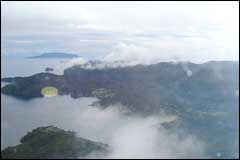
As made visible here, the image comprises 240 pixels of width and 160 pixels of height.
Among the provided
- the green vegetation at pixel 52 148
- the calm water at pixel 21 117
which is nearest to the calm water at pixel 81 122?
the calm water at pixel 21 117

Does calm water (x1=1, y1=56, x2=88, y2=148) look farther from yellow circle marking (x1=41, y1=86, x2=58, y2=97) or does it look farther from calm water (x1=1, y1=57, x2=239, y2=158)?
yellow circle marking (x1=41, y1=86, x2=58, y2=97)

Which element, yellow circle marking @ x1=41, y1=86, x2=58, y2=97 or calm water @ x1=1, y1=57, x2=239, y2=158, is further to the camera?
yellow circle marking @ x1=41, y1=86, x2=58, y2=97

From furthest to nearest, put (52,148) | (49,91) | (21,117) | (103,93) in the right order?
1. (49,91)
2. (103,93)
3. (21,117)
4. (52,148)

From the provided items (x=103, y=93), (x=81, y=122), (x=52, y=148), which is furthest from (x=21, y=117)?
(x=103, y=93)

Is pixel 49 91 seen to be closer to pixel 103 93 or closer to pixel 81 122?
pixel 103 93

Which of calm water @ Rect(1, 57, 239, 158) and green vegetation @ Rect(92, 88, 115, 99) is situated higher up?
green vegetation @ Rect(92, 88, 115, 99)

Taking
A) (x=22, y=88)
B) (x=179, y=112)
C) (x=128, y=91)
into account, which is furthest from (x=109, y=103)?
(x=22, y=88)

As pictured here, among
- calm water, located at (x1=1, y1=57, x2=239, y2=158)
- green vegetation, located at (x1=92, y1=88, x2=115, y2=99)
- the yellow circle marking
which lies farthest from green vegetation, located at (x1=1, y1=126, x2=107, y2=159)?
the yellow circle marking

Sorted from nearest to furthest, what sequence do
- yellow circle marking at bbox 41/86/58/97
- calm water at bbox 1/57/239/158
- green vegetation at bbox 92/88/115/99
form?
calm water at bbox 1/57/239/158 → green vegetation at bbox 92/88/115/99 → yellow circle marking at bbox 41/86/58/97

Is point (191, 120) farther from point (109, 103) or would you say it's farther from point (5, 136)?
point (5, 136)
